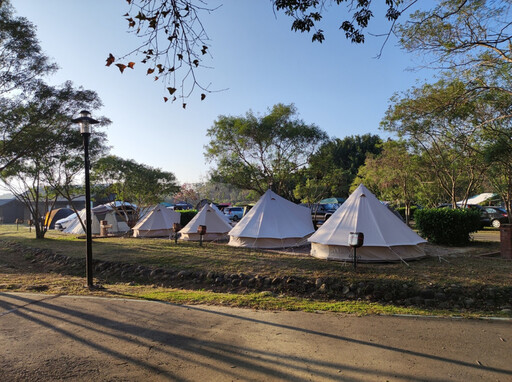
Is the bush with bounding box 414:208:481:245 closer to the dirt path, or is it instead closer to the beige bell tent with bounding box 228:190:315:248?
the beige bell tent with bounding box 228:190:315:248

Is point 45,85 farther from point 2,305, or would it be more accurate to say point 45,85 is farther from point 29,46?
point 2,305

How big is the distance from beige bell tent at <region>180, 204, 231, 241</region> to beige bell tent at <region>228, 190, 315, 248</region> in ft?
9.94

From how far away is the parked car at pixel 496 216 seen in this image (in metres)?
22.9

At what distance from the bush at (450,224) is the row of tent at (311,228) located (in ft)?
9.69

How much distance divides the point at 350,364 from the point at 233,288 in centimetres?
573

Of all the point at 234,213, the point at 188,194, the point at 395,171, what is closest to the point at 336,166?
the point at 395,171

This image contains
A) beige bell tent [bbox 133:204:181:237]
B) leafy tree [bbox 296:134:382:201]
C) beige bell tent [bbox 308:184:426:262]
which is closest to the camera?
beige bell tent [bbox 308:184:426:262]

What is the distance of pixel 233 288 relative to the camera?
30.5ft

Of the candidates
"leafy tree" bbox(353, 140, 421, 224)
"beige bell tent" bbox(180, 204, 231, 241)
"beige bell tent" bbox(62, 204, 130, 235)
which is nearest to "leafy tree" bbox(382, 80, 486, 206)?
"leafy tree" bbox(353, 140, 421, 224)

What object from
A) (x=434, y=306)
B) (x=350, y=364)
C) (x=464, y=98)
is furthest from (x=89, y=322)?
(x=464, y=98)

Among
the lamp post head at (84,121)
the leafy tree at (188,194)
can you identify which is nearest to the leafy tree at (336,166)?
the lamp post head at (84,121)

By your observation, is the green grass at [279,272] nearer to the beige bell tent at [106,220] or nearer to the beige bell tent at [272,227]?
the beige bell tent at [272,227]

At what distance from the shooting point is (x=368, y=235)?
1060 centimetres

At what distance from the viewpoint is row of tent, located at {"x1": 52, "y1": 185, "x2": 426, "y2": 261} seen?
10.6 m
